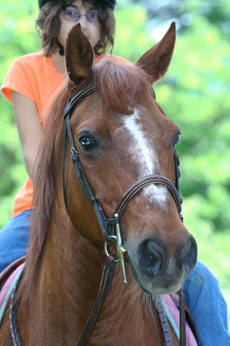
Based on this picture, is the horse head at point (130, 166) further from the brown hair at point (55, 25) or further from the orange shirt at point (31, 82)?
the brown hair at point (55, 25)

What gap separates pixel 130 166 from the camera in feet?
6.65

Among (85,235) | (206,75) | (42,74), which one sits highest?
(206,75)

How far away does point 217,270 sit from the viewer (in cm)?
976

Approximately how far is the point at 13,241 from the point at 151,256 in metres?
1.55

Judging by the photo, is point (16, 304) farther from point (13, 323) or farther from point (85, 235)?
point (85, 235)

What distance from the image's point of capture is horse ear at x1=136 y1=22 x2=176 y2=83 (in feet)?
8.37

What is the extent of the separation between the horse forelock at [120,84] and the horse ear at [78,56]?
0.05m

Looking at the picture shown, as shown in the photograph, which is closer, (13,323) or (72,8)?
(13,323)

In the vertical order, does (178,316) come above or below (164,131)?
below

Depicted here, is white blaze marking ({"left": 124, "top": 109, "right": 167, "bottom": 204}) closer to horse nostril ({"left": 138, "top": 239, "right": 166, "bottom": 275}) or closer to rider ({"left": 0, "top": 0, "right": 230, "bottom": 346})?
horse nostril ({"left": 138, "top": 239, "right": 166, "bottom": 275})

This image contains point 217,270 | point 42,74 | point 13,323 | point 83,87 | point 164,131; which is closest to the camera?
point 164,131

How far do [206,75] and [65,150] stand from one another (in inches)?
348

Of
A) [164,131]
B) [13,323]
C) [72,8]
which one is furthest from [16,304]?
[72,8]

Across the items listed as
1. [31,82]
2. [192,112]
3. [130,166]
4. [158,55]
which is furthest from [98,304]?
[192,112]
